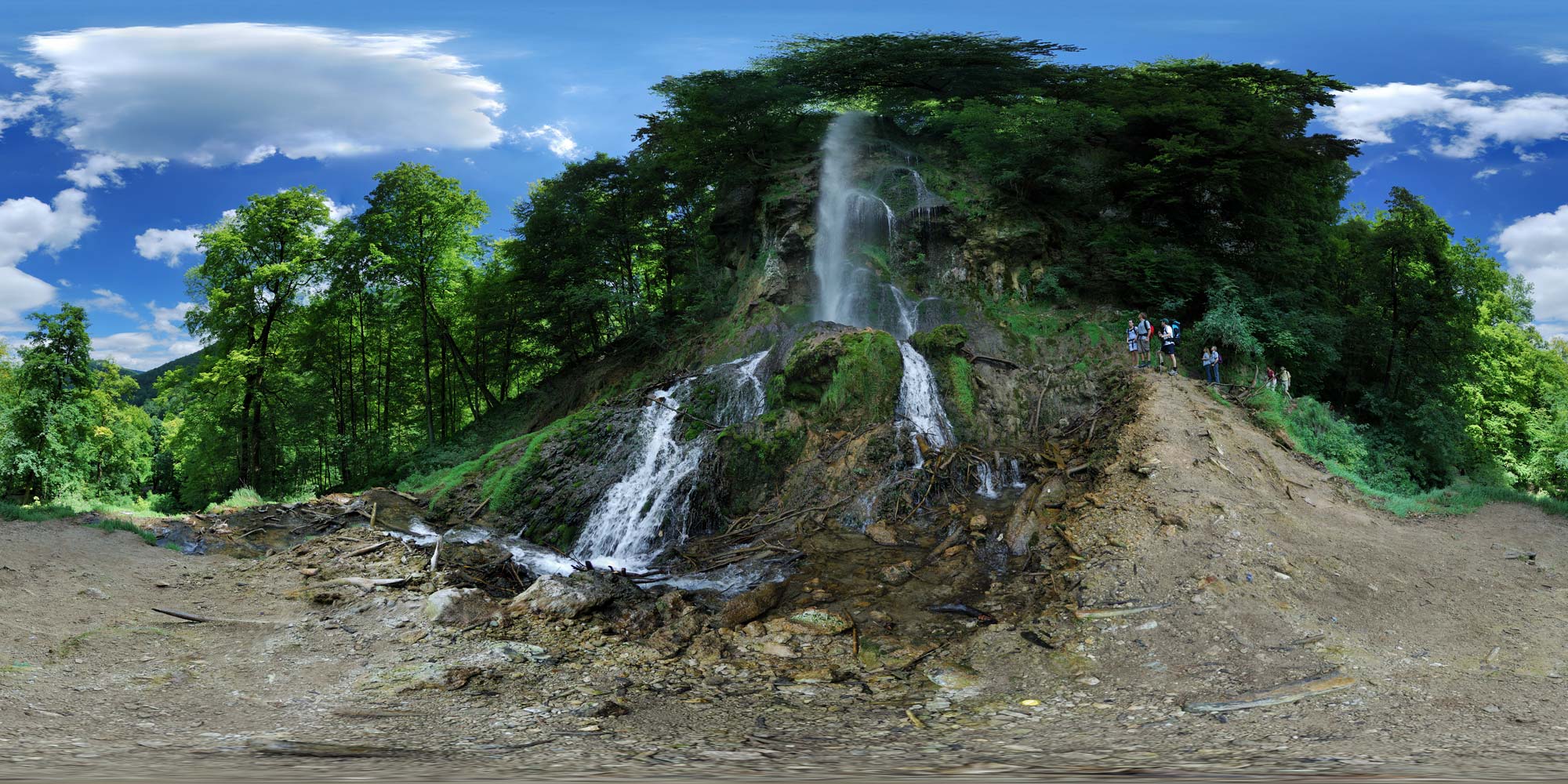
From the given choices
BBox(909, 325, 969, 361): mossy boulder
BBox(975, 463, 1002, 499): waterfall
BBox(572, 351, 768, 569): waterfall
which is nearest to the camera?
BBox(975, 463, 1002, 499): waterfall

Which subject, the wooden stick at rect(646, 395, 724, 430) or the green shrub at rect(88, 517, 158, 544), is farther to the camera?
the wooden stick at rect(646, 395, 724, 430)

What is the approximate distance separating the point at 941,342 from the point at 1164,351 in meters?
6.24

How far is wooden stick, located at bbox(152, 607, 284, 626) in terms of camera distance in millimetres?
8891

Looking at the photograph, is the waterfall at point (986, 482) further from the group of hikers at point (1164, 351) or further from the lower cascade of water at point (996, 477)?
the group of hikers at point (1164, 351)

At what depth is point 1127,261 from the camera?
2153cm

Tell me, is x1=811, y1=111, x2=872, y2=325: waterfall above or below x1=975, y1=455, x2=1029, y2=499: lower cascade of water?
above

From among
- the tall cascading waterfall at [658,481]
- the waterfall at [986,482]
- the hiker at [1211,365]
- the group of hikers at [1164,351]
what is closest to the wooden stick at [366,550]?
the tall cascading waterfall at [658,481]

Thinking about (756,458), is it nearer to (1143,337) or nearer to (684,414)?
(684,414)

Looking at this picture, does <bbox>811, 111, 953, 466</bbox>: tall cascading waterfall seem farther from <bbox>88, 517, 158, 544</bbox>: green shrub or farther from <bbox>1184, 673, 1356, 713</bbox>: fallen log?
<bbox>88, 517, 158, 544</bbox>: green shrub

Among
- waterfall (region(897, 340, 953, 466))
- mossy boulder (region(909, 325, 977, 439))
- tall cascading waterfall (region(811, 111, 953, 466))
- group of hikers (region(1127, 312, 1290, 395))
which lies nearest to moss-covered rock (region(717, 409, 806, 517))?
waterfall (region(897, 340, 953, 466))

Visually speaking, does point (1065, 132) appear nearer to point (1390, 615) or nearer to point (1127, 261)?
point (1127, 261)

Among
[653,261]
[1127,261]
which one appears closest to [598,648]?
[1127,261]

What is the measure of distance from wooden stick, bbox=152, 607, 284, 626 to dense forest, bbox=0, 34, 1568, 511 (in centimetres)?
1707

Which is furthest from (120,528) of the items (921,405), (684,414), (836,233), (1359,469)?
(1359,469)
